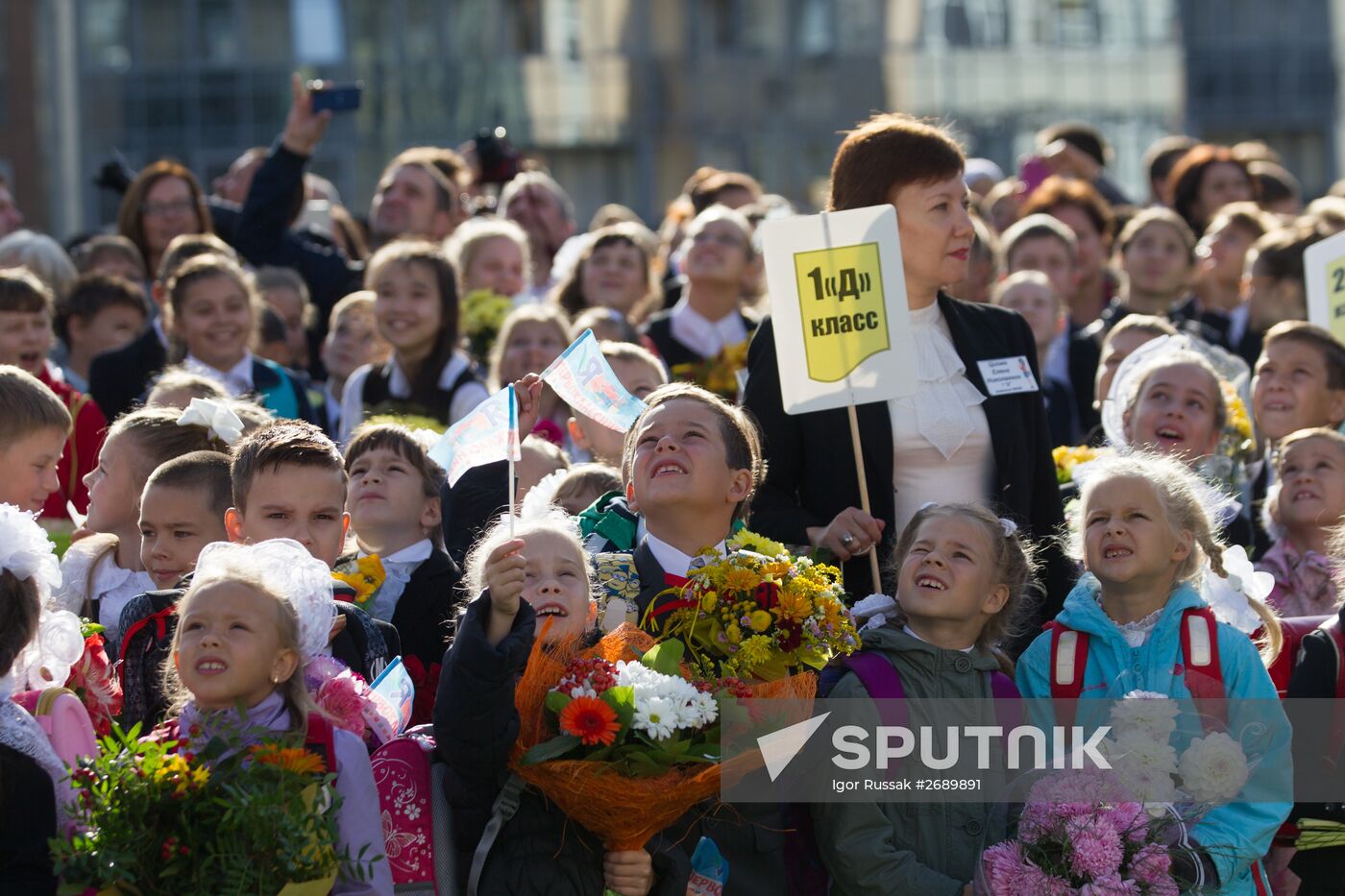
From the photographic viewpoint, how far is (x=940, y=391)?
5766 mm

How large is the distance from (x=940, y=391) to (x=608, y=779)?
5.92 ft

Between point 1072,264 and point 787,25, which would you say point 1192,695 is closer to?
point 1072,264

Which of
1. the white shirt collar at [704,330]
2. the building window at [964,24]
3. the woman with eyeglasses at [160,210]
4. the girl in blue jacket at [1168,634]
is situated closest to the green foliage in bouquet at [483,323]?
the white shirt collar at [704,330]

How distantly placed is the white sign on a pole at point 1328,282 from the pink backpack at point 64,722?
492 cm

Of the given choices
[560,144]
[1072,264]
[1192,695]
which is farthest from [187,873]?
[560,144]

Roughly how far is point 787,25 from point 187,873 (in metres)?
34.1

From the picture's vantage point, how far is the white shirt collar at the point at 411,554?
5.85 m

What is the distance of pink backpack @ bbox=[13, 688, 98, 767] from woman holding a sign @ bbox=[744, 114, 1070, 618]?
2.00 m

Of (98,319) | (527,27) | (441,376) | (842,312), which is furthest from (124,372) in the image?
(527,27)

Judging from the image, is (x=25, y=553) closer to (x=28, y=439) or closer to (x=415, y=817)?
(x=415, y=817)

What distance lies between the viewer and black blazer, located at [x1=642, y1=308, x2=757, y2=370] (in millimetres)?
8977

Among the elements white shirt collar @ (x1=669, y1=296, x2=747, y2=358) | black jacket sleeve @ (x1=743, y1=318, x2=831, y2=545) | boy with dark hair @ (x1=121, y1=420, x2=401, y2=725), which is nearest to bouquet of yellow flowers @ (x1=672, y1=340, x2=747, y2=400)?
white shirt collar @ (x1=669, y1=296, x2=747, y2=358)

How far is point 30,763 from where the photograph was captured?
431cm

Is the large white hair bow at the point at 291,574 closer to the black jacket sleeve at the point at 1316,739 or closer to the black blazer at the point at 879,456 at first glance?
the black blazer at the point at 879,456
